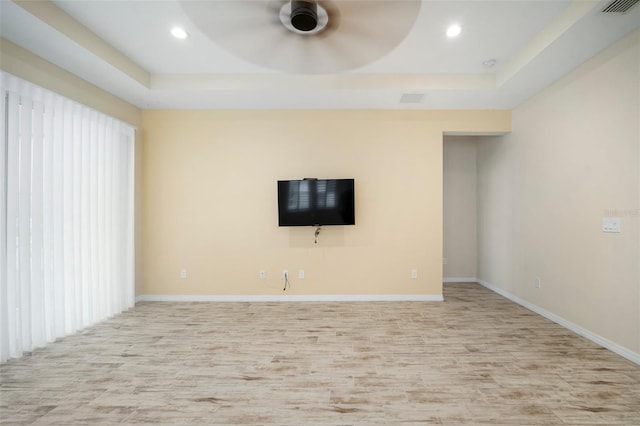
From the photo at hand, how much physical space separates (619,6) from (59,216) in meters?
5.31

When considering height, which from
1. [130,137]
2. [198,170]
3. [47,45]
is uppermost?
[47,45]

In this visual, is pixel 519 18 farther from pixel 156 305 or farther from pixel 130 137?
pixel 156 305

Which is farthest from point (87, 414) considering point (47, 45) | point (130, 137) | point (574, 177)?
point (574, 177)

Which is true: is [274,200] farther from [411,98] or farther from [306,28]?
[306,28]

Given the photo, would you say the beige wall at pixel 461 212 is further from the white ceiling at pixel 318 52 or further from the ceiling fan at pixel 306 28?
the ceiling fan at pixel 306 28

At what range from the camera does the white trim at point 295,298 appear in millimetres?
4234

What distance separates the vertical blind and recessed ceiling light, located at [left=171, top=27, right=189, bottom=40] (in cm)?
139

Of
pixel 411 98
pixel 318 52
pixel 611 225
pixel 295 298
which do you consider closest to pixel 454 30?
pixel 411 98

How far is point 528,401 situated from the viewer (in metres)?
1.97

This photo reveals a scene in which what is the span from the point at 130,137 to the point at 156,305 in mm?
2420

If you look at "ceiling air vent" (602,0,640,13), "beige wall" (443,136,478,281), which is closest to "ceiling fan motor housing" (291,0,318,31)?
"ceiling air vent" (602,0,640,13)

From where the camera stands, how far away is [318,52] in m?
1.39

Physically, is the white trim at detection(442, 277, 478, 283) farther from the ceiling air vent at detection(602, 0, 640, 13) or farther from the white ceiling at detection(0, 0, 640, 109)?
the ceiling air vent at detection(602, 0, 640, 13)

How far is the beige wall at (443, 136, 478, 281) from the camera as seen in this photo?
5.31m
